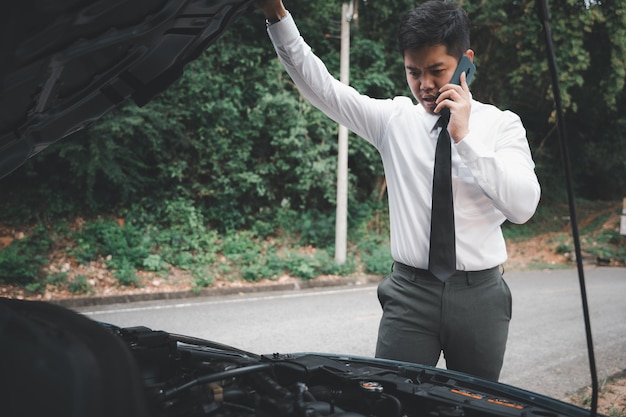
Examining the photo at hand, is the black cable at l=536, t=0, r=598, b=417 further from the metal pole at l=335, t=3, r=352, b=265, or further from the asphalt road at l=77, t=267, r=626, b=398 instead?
the metal pole at l=335, t=3, r=352, b=265

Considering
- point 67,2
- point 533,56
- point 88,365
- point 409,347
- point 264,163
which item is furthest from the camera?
point 533,56

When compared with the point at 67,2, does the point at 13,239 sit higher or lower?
lower

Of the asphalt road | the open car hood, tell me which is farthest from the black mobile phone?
the asphalt road

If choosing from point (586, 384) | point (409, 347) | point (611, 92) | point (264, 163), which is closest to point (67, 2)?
point (409, 347)

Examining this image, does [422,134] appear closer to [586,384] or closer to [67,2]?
[67,2]

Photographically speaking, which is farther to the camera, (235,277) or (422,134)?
(235,277)

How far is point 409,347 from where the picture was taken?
198cm

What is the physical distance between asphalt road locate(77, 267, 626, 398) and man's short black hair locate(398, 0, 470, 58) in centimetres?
347

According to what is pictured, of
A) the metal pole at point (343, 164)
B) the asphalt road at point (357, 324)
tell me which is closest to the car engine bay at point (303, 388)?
the asphalt road at point (357, 324)

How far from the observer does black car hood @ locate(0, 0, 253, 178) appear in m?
1.07

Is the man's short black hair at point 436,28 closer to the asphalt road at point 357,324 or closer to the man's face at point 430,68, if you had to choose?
the man's face at point 430,68

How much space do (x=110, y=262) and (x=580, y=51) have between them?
12014mm

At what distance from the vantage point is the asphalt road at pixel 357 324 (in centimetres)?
514

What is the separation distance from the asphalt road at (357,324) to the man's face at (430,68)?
3382 millimetres
